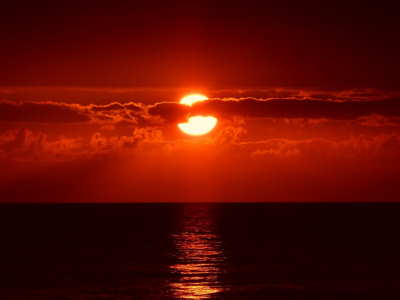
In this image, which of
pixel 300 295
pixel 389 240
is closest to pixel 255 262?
pixel 300 295

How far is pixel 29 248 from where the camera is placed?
6988 centimetres

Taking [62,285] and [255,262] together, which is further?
[255,262]

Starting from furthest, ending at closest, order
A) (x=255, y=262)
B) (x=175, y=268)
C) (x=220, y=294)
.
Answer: (x=255, y=262) → (x=175, y=268) → (x=220, y=294)

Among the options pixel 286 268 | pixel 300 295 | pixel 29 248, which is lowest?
pixel 300 295

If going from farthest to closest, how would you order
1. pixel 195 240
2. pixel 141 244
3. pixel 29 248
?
pixel 195 240
pixel 141 244
pixel 29 248

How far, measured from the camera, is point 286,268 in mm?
49125

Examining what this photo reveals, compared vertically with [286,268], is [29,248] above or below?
above

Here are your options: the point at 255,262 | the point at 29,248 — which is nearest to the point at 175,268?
the point at 255,262

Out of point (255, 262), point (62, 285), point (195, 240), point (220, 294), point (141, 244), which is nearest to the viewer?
point (220, 294)

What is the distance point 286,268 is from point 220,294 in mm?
13553

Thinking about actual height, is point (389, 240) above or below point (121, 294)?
above

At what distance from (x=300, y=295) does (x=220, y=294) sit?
161 inches

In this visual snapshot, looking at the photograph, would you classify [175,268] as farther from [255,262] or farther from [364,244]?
[364,244]

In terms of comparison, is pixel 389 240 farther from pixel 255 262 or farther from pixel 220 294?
pixel 220 294
